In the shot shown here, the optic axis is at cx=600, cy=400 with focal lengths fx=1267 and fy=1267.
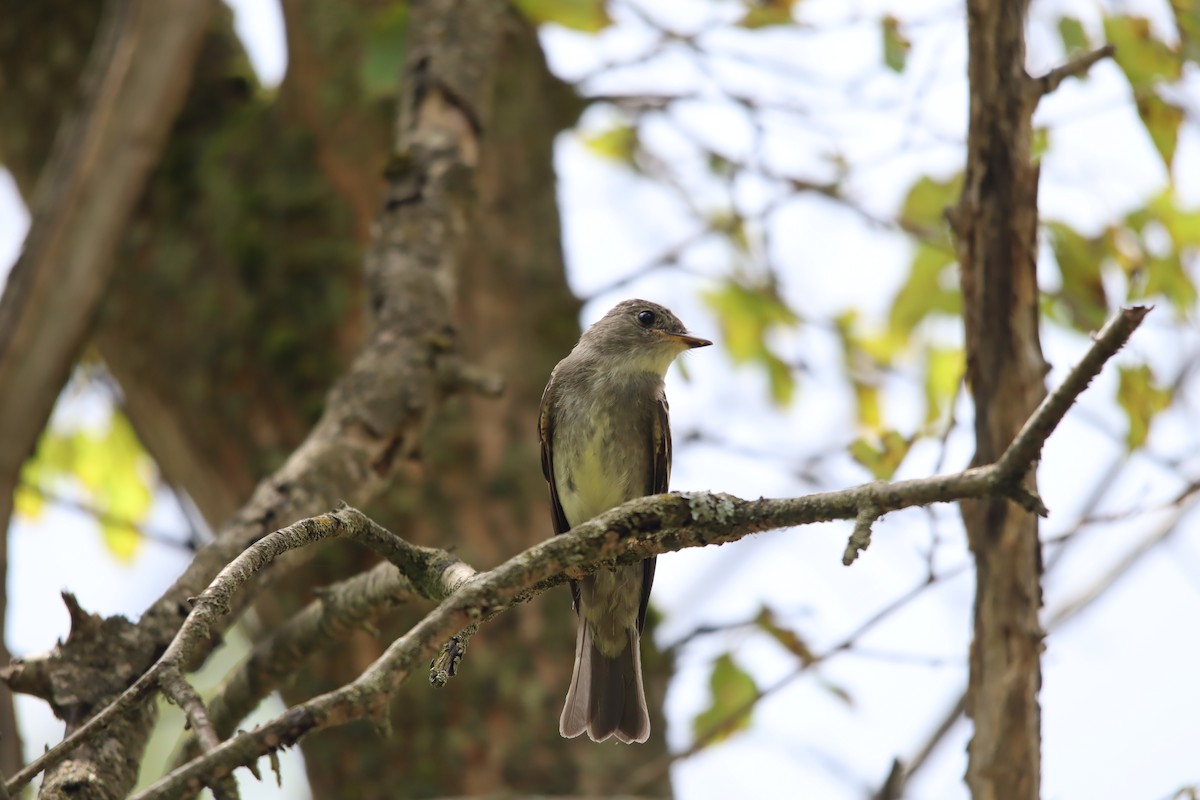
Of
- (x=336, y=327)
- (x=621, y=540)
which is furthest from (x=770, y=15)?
(x=621, y=540)

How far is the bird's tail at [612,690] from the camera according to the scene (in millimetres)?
3996

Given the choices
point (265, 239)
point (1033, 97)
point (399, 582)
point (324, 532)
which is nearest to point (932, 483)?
point (324, 532)

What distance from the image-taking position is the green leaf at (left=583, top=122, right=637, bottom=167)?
6746 millimetres

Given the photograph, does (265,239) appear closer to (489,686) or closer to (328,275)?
(328,275)

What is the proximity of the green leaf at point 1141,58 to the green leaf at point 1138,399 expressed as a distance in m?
0.80

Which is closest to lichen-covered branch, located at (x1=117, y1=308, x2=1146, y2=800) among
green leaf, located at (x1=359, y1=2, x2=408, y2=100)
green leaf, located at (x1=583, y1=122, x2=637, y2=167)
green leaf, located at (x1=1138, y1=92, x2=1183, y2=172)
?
Result: green leaf, located at (x1=1138, y1=92, x2=1183, y2=172)

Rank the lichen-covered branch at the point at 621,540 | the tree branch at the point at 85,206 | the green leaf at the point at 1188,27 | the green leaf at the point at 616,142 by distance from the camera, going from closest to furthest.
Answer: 1. the lichen-covered branch at the point at 621,540
2. the green leaf at the point at 1188,27
3. the tree branch at the point at 85,206
4. the green leaf at the point at 616,142

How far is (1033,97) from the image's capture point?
3.04m

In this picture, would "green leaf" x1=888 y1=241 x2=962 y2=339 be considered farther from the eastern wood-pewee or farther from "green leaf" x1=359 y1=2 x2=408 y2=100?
"green leaf" x1=359 y1=2 x2=408 y2=100

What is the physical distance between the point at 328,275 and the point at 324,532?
3012 mm

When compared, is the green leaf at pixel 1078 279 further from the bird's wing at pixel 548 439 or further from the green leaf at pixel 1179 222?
the bird's wing at pixel 548 439

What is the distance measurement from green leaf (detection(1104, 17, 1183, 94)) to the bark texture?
658 mm

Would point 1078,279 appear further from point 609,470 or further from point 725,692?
point 725,692

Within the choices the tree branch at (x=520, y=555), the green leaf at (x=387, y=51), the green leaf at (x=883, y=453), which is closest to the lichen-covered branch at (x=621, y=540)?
the tree branch at (x=520, y=555)
